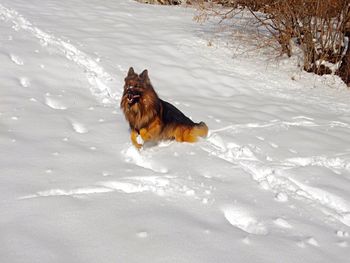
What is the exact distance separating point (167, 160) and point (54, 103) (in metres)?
2.20

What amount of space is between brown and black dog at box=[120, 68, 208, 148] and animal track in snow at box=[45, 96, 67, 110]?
1.41 metres

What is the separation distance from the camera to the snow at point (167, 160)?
2.55 meters

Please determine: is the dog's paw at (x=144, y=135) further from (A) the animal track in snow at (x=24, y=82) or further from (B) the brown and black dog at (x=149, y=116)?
(A) the animal track in snow at (x=24, y=82)

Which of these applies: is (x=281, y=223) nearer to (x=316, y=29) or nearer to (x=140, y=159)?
(x=140, y=159)

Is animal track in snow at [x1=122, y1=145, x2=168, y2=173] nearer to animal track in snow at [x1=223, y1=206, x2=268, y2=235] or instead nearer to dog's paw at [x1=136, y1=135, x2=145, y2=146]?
dog's paw at [x1=136, y1=135, x2=145, y2=146]

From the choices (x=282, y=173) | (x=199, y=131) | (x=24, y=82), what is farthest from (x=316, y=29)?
(x=24, y=82)

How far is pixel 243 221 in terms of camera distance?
299 cm

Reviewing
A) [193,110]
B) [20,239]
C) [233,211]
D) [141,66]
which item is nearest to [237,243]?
[233,211]

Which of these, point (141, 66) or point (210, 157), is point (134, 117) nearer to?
point (210, 157)

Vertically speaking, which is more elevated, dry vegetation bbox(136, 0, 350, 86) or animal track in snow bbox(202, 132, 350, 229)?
dry vegetation bbox(136, 0, 350, 86)

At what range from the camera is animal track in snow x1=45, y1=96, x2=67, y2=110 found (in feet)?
16.9

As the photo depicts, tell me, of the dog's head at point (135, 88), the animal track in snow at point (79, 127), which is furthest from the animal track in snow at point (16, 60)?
the dog's head at point (135, 88)

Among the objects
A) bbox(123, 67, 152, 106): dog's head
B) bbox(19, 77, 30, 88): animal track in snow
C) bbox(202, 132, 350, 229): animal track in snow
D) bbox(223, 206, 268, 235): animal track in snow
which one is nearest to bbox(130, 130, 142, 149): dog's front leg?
bbox(123, 67, 152, 106): dog's head

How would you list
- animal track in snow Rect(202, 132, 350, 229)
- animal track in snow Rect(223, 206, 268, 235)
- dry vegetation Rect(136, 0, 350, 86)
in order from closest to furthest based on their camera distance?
animal track in snow Rect(223, 206, 268, 235), animal track in snow Rect(202, 132, 350, 229), dry vegetation Rect(136, 0, 350, 86)
